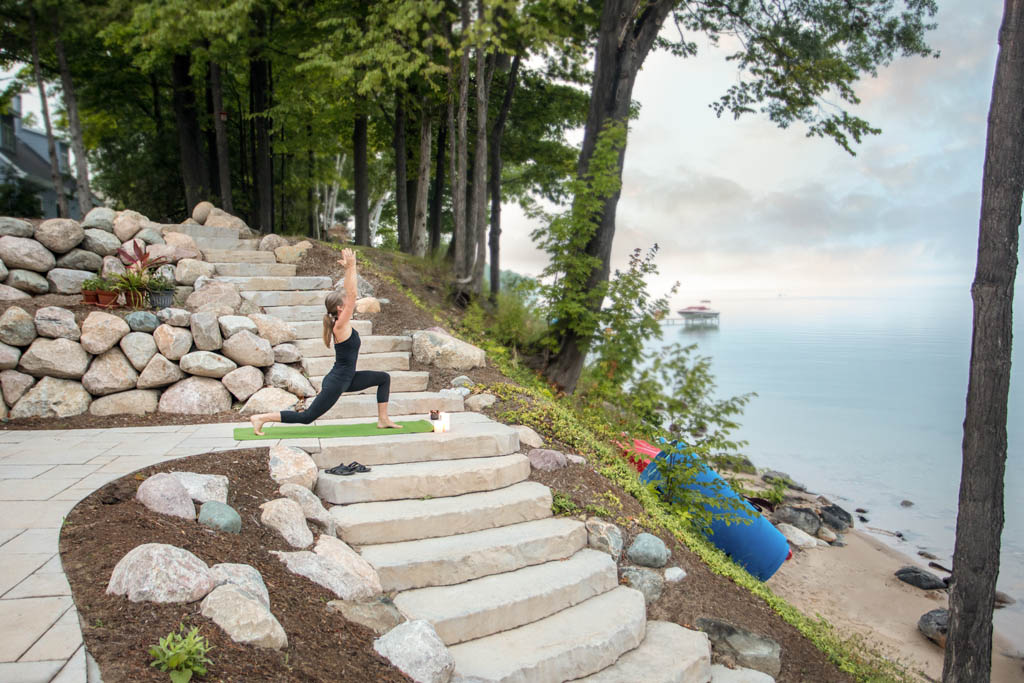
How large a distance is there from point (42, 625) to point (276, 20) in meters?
14.5

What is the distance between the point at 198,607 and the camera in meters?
2.86

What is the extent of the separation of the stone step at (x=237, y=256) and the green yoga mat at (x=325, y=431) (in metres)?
4.59

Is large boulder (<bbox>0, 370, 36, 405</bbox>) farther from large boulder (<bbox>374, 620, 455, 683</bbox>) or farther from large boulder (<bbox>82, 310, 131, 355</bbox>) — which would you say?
large boulder (<bbox>374, 620, 455, 683</bbox>)

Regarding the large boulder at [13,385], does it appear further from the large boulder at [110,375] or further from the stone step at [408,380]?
the stone step at [408,380]

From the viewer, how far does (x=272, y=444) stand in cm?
511

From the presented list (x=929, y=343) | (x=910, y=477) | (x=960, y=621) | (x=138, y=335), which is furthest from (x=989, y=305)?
(x=929, y=343)

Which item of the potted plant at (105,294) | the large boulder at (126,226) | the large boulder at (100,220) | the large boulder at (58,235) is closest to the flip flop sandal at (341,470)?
the potted plant at (105,294)

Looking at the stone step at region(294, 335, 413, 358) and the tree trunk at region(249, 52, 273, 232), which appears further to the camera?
the tree trunk at region(249, 52, 273, 232)

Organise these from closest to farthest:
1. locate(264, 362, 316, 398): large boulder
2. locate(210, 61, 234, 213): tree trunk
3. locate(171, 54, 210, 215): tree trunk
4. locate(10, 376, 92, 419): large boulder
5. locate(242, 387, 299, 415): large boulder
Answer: locate(10, 376, 92, 419): large boulder, locate(242, 387, 299, 415): large boulder, locate(264, 362, 316, 398): large boulder, locate(210, 61, 234, 213): tree trunk, locate(171, 54, 210, 215): tree trunk

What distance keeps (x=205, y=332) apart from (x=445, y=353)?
2.82m

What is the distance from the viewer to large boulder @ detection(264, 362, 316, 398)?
6.86 meters

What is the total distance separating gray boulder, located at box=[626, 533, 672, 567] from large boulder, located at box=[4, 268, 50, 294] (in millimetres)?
7585

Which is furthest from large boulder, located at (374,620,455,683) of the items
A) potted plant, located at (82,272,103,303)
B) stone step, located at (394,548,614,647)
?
potted plant, located at (82,272,103,303)

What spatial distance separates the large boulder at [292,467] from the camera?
454 cm
